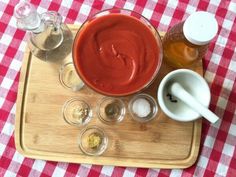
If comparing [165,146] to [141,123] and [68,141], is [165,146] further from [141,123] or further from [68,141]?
[68,141]

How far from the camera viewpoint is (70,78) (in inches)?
34.9

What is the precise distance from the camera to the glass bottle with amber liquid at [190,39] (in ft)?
2.49

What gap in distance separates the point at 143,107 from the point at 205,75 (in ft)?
0.52

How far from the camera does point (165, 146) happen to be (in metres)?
0.88

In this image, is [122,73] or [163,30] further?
[163,30]

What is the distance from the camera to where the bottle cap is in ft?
2.48

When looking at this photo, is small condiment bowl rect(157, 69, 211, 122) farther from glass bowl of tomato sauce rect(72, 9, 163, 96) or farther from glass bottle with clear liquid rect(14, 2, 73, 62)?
glass bottle with clear liquid rect(14, 2, 73, 62)

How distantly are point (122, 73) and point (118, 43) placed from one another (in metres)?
0.06

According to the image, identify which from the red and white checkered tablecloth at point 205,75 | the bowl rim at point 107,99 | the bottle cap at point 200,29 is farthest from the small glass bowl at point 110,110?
the bottle cap at point 200,29

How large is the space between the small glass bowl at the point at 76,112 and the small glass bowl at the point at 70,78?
0.03 meters

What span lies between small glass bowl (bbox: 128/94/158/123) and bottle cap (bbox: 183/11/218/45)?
0.56 ft

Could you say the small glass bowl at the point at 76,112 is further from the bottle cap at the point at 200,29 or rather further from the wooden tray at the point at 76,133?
the bottle cap at the point at 200,29

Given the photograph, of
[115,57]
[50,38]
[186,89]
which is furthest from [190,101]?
[50,38]

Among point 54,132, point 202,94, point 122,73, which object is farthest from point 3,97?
point 202,94
